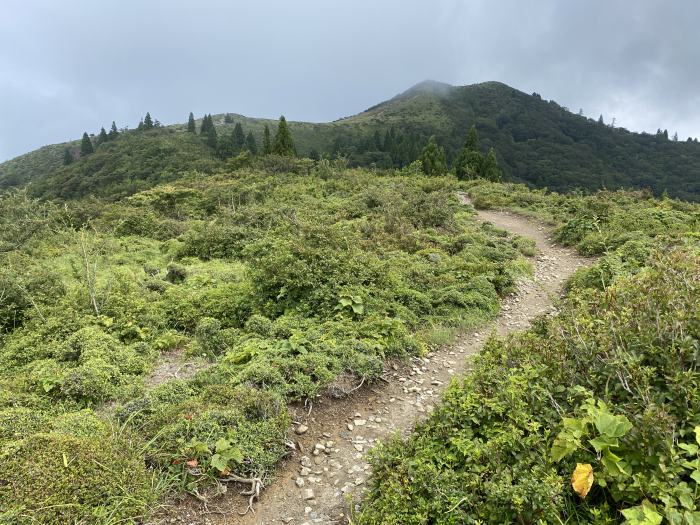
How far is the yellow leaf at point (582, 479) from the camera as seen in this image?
247 cm

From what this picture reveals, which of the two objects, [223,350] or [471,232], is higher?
[471,232]

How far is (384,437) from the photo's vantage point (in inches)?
195

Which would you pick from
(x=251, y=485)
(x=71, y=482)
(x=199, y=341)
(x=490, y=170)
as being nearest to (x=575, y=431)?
(x=251, y=485)

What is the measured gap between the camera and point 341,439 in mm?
4973

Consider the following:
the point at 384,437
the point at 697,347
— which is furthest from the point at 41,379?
the point at 697,347

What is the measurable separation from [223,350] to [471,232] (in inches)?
413

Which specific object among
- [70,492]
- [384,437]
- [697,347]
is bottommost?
[384,437]

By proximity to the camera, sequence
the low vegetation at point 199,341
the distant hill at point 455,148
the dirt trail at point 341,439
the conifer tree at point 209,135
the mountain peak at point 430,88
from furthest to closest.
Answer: the mountain peak at point 430,88 → the conifer tree at point 209,135 → the distant hill at point 455,148 → the dirt trail at point 341,439 → the low vegetation at point 199,341

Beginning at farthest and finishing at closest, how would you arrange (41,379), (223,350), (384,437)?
1. (223,350)
2. (41,379)
3. (384,437)

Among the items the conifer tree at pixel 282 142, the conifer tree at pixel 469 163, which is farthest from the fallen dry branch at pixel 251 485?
the conifer tree at pixel 282 142

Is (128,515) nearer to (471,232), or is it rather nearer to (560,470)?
(560,470)

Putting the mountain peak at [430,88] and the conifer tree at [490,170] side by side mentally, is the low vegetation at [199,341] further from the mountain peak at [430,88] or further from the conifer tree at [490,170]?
the mountain peak at [430,88]

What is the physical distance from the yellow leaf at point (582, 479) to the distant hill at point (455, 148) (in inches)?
2554

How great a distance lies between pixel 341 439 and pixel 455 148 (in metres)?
110
